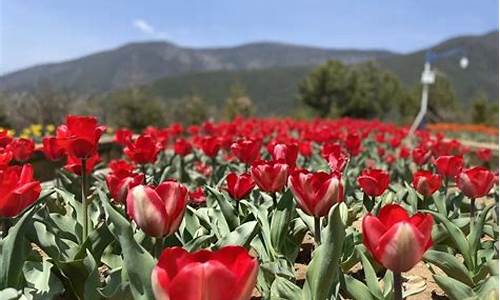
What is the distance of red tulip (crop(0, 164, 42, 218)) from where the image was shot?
5.45 ft

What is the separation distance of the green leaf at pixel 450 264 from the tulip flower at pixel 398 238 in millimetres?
643

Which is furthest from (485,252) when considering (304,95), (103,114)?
(304,95)

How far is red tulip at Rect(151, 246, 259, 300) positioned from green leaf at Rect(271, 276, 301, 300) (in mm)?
629

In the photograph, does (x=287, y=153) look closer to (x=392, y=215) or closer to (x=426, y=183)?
(x=426, y=183)

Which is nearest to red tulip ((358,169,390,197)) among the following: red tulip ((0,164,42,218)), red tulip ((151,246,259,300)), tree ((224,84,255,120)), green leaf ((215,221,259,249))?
green leaf ((215,221,259,249))

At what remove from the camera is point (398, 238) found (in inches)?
50.7

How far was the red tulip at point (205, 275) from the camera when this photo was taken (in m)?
1.02

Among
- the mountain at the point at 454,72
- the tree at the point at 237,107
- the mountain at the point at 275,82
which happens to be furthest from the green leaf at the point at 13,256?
the mountain at the point at 454,72

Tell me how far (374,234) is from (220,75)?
121 metres

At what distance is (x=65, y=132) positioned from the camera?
219 centimetres

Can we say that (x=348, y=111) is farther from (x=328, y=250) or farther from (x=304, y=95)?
(x=328, y=250)

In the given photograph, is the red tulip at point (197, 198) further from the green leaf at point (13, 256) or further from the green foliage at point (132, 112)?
the green foliage at point (132, 112)

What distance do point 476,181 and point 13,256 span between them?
6.08ft

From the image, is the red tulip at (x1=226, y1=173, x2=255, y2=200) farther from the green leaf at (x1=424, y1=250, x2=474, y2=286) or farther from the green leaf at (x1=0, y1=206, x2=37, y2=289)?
the green leaf at (x1=0, y1=206, x2=37, y2=289)
